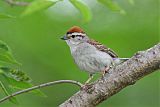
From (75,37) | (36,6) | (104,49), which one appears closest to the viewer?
(36,6)

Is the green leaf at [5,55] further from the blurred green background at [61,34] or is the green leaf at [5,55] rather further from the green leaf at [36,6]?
the blurred green background at [61,34]

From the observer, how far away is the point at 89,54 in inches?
183

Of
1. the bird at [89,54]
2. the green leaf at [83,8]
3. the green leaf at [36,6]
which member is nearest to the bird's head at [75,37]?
the bird at [89,54]

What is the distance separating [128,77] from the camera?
323 cm

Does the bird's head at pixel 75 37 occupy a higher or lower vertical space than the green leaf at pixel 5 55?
higher

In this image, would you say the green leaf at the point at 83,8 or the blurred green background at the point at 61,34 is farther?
the blurred green background at the point at 61,34

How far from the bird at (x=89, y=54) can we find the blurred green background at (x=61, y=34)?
112 centimetres

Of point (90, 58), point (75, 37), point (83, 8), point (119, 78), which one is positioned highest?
point (75, 37)

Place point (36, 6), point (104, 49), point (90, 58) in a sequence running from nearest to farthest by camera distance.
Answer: point (36, 6) < point (90, 58) < point (104, 49)

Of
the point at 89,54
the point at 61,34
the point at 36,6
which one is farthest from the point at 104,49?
the point at 36,6

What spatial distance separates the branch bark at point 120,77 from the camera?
320cm

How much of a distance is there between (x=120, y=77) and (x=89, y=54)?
142 centimetres

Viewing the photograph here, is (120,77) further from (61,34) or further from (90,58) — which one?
(61,34)

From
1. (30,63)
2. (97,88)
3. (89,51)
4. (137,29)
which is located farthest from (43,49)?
(97,88)
